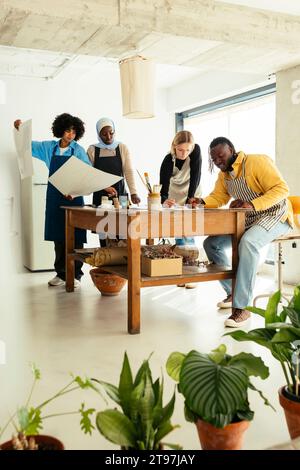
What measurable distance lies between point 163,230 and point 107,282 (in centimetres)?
121

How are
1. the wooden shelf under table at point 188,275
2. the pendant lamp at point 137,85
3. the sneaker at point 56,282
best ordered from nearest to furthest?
the wooden shelf under table at point 188,275 < the pendant lamp at point 137,85 < the sneaker at point 56,282

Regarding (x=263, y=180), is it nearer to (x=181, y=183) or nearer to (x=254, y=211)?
(x=254, y=211)

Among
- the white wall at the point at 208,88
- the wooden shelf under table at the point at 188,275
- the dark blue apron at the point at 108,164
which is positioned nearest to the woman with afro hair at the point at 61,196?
the dark blue apron at the point at 108,164

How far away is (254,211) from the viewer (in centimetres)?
345

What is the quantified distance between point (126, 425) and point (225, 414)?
27cm

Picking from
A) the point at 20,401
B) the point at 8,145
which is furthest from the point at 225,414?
the point at 8,145

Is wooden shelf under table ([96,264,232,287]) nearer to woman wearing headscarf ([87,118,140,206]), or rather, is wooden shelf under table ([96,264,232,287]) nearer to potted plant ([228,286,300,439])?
woman wearing headscarf ([87,118,140,206])

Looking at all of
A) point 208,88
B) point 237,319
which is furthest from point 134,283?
point 208,88

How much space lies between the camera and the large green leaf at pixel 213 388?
1279 mm

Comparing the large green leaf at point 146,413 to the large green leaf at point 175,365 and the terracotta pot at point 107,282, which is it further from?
the terracotta pot at point 107,282

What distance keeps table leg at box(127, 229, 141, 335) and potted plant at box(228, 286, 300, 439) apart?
147 centimetres

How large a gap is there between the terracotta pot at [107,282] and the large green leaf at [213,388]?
9.37 feet

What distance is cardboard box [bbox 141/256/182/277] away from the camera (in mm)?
3209

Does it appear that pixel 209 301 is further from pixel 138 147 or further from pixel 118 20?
pixel 138 147
